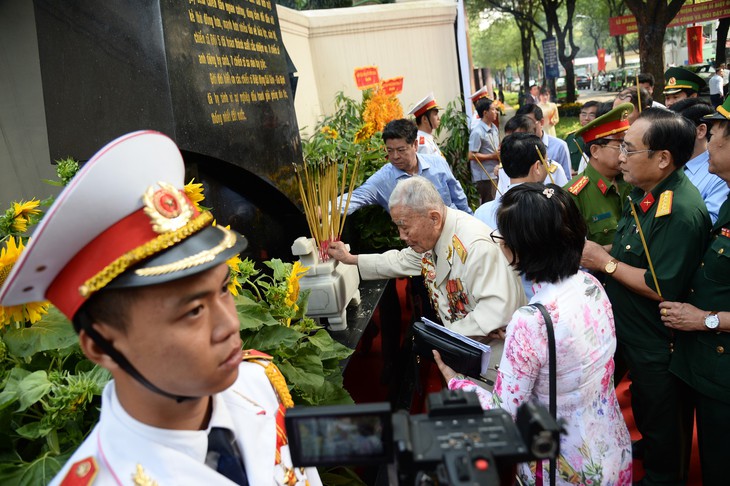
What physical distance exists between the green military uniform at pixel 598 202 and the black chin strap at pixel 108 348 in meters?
2.95

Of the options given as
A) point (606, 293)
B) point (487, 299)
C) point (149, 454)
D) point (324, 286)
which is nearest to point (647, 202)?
point (606, 293)

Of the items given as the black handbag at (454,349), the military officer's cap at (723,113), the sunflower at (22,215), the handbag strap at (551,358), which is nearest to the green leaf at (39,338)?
the sunflower at (22,215)

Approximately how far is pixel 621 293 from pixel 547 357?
51.5 inches

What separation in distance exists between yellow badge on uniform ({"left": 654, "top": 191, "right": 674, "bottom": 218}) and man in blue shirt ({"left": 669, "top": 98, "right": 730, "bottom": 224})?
25.1 inches

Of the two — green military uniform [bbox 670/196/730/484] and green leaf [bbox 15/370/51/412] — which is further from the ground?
green leaf [bbox 15/370/51/412]

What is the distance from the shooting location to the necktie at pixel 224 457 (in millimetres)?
1190

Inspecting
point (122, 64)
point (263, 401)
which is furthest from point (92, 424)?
point (122, 64)

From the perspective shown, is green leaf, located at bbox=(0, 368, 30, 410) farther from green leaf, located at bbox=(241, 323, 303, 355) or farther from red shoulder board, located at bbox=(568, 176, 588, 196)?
red shoulder board, located at bbox=(568, 176, 588, 196)

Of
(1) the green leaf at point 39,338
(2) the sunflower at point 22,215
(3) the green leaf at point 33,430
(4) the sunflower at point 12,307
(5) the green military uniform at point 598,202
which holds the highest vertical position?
(2) the sunflower at point 22,215

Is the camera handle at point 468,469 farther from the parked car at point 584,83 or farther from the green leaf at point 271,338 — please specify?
the parked car at point 584,83

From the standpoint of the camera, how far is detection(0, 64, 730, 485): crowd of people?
0.99 m

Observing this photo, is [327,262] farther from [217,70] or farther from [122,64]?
[122,64]

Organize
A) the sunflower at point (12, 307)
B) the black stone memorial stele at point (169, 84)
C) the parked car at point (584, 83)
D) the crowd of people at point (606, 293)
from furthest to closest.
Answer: the parked car at point (584, 83), the black stone memorial stele at point (169, 84), the crowd of people at point (606, 293), the sunflower at point (12, 307)

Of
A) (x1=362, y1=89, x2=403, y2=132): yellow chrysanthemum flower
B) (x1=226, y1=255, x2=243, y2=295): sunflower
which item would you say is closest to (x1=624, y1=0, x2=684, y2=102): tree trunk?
(x1=362, y1=89, x2=403, y2=132): yellow chrysanthemum flower
